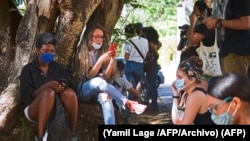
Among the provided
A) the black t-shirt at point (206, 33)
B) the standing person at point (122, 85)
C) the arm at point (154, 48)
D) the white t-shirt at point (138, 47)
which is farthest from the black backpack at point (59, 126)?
the black t-shirt at point (206, 33)

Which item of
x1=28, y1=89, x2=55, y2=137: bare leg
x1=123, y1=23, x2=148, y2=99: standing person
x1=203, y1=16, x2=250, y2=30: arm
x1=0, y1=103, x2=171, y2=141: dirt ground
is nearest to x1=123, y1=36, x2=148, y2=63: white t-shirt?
x1=123, y1=23, x2=148, y2=99: standing person

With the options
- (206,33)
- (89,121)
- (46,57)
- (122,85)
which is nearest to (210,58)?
(206,33)

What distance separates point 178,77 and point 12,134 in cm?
113

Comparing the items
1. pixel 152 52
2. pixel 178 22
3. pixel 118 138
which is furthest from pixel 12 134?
pixel 178 22

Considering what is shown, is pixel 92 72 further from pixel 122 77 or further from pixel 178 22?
pixel 178 22

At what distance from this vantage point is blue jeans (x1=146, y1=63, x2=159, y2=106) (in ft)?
9.56

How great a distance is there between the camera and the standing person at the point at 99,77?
9.47 ft

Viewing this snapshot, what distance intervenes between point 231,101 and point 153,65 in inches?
22.1

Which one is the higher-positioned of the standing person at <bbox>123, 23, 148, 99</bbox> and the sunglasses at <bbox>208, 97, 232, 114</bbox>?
the standing person at <bbox>123, 23, 148, 99</bbox>

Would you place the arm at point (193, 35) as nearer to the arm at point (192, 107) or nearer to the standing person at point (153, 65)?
the standing person at point (153, 65)

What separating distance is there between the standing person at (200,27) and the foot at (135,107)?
509 millimetres

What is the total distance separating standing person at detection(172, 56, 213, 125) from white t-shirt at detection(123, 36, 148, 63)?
9.9 inches

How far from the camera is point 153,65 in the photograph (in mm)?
2957
